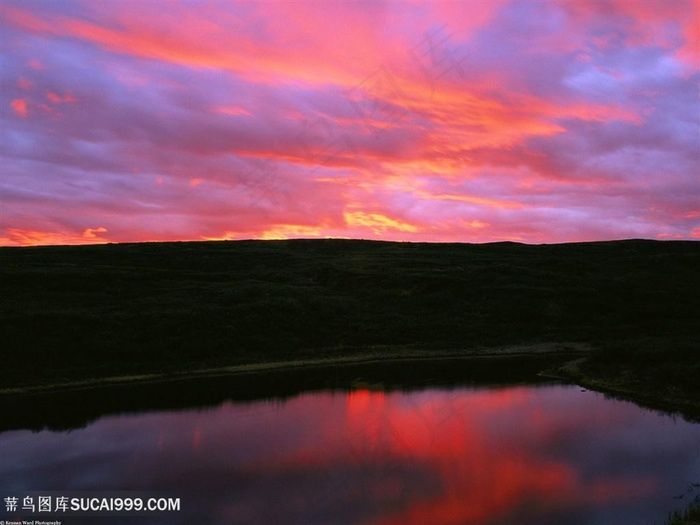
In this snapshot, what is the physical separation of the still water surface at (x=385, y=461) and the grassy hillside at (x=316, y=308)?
10.6 metres

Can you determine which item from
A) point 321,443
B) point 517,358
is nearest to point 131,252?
point 517,358

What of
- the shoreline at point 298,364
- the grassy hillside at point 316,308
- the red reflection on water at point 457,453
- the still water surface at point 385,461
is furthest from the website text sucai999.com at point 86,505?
the grassy hillside at point 316,308

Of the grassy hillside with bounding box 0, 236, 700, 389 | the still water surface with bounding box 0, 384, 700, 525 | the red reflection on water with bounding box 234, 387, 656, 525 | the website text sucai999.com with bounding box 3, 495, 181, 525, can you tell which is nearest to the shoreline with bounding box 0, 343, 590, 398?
the grassy hillside with bounding box 0, 236, 700, 389

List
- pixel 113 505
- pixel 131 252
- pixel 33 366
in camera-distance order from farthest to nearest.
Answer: pixel 131 252, pixel 33 366, pixel 113 505

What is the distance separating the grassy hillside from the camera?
4388 centimetres

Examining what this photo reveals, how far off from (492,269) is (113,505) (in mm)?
68690

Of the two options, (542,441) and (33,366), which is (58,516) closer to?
(542,441)

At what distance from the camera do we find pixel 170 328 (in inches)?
1944

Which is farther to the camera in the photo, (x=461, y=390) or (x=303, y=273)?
(x=303, y=273)

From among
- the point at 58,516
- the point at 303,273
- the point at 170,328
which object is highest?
the point at 303,273

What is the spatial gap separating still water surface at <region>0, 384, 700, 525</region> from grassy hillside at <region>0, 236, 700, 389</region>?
1061cm

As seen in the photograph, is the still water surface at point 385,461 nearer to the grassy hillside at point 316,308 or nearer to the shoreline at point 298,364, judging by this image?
the shoreline at point 298,364

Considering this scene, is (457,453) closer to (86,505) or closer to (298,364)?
(86,505)

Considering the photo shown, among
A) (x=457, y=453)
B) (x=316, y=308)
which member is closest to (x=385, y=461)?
(x=457, y=453)
